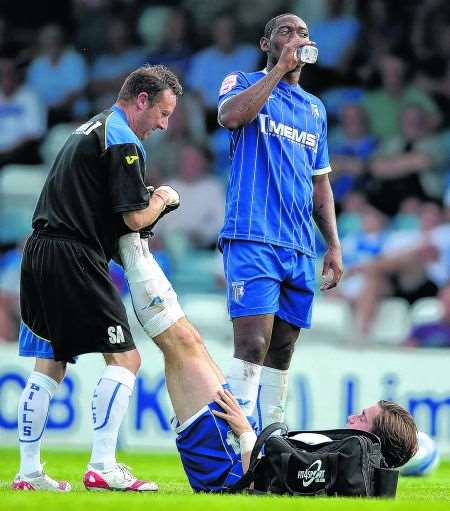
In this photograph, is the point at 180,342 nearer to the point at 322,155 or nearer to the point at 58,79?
the point at 322,155

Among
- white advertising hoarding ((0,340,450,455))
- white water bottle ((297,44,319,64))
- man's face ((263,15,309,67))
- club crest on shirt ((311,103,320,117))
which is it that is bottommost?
white advertising hoarding ((0,340,450,455))

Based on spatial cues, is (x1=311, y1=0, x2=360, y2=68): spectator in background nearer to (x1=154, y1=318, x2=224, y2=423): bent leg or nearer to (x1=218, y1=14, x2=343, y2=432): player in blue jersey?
(x1=218, y1=14, x2=343, y2=432): player in blue jersey

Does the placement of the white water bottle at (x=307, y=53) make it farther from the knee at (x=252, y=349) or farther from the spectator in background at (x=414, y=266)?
the spectator in background at (x=414, y=266)

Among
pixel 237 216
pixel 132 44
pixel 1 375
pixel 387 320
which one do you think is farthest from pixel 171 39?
pixel 237 216

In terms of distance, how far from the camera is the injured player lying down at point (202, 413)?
18.7ft

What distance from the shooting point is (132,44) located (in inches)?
566

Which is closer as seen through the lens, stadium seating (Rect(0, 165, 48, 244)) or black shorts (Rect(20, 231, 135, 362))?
black shorts (Rect(20, 231, 135, 362))

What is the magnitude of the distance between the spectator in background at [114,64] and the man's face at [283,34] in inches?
296

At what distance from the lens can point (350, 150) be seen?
1317 centimetres

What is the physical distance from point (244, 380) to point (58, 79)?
8364mm

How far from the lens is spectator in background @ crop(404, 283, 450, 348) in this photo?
1145cm

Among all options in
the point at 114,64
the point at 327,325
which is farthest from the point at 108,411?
the point at 114,64

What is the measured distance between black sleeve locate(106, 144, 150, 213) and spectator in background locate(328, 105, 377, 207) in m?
7.35

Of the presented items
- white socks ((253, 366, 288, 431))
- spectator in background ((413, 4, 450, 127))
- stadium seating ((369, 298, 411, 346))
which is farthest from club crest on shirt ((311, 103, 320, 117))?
spectator in background ((413, 4, 450, 127))
